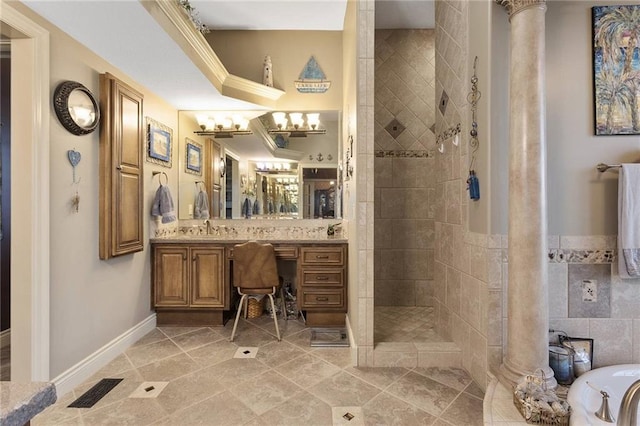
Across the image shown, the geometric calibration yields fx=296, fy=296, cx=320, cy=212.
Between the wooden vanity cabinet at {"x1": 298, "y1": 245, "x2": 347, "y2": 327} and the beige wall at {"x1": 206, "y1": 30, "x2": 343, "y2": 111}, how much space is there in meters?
1.77

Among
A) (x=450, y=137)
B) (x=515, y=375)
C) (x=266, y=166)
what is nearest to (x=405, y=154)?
(x=450, y=137)

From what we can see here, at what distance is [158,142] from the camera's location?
10.0 feet

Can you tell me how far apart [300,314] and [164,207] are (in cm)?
182

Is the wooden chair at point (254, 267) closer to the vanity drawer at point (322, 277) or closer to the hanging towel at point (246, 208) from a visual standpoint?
the vanity drawer at point (322, 277)

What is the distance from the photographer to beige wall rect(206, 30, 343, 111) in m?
3.54

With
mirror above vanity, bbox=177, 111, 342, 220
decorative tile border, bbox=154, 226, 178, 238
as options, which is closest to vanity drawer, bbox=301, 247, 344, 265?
mirror above vanity, bbox=177, 111, 342, 220

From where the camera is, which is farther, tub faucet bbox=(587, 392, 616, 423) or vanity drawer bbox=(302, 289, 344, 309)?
vanity drawer bbox=(302, 289, 344, 309)

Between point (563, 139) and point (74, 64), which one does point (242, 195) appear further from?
point (563, 139)

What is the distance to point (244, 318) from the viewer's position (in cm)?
323

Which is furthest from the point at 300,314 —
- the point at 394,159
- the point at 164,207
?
the point at 394,159

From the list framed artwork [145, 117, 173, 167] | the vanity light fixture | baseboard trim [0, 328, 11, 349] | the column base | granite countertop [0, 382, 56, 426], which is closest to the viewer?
granite countertop [0, 382, 56, 426]

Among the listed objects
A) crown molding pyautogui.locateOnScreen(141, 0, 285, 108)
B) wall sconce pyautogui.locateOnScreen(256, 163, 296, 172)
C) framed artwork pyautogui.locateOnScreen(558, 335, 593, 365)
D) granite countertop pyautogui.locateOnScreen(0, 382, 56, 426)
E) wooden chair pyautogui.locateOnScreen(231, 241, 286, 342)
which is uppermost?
crown molding pyautogui.locateOnScreen(141, 0, 285, 108)

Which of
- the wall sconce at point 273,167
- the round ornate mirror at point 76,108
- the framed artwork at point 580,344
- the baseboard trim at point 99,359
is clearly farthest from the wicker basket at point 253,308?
the framed artwork at point 580,344

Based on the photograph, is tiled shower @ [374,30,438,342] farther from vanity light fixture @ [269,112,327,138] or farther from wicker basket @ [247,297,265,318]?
wicker basket @ [247,297,265,318]
